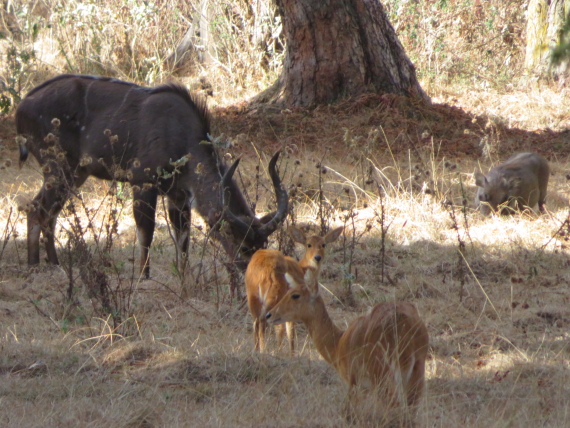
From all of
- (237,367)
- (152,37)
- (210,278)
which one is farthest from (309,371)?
(152,37)

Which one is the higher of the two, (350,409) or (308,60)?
(308,60)

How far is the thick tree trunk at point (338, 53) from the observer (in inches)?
522

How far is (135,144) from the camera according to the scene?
8961mm

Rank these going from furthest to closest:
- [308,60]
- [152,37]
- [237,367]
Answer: [152,37], [308,60], [237,367]

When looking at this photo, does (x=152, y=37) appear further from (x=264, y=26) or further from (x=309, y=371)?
(x=309, y=371)

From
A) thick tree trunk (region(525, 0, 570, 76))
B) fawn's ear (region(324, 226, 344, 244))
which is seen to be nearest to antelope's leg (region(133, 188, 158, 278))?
fawn's ear (region(324, 226, 344, 244))

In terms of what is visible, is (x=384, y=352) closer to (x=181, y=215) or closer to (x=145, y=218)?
(x=181, y=215)

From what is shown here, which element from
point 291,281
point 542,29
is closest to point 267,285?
point 291,281

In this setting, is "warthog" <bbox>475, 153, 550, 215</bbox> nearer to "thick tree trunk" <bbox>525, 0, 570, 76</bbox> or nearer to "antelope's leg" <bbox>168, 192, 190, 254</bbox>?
"antelope's leg" <bbox>168, 192, 190, 254</bbox>

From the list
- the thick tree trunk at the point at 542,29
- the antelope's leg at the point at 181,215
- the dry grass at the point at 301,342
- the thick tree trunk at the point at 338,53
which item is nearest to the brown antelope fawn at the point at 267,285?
the dry grass at the point at 301,342

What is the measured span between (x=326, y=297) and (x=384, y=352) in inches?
129

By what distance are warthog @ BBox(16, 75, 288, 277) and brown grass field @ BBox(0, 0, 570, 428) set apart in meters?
0.33

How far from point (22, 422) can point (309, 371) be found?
1.89 m

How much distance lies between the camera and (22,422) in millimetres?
4703
